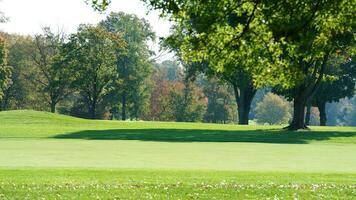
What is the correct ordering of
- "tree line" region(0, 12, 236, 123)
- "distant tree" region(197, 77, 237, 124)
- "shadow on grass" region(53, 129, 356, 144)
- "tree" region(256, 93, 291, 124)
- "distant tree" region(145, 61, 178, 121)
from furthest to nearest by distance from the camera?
"tree" region(256, 93, 291, 124) → "distant tree" region(145, 61, 178, 121) → "distant tree" region(197, 77, 237, 124) → "tree line" region(0, 12, 236, 123) → "shadow on grass" region(53, 129, 356, 144)

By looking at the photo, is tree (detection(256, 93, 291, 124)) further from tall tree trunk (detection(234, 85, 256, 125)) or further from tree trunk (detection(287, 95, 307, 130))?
tree trunk (detection(287, 95, 307, 130))

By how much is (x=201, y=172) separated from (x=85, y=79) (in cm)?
7772

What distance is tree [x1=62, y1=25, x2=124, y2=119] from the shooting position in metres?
99.6

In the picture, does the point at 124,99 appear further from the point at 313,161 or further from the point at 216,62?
the point at 216,62

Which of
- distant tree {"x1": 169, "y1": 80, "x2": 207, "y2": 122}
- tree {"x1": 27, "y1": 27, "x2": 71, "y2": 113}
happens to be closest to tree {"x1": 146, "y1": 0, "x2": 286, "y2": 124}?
tree {"x1": 27, "y1": 27, "x2": 71, "y2": 113}

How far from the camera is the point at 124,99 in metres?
119

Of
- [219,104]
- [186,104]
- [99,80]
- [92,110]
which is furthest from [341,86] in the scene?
[219,104]

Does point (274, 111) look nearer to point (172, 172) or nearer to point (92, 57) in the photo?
point (92, 57)

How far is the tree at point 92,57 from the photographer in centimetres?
9962

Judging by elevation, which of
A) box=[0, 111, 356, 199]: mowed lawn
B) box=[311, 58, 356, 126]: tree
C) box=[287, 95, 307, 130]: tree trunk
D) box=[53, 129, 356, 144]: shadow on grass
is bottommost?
box=[0, 111, 356, 199]: mowed lawn

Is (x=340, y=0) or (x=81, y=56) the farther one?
(x=81, y=56)

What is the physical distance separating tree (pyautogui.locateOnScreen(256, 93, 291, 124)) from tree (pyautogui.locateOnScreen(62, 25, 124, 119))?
86.5m

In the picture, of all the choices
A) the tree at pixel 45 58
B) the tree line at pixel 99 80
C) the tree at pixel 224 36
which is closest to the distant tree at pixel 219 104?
the tree line at pixel 99 80

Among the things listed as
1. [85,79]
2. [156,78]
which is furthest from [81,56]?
[156,78]
